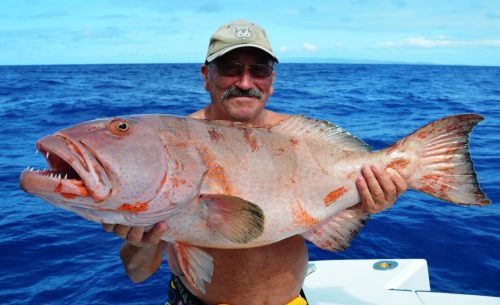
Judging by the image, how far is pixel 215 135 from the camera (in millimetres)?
2951

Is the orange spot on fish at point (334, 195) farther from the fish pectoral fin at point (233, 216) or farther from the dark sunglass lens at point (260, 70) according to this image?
the dark sunglass lens at point (260, 70)

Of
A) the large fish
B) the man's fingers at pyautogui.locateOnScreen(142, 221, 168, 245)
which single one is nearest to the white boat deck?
the large fish

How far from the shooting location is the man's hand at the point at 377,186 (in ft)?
10.7

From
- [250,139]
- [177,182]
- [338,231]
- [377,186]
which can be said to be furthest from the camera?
[338,231]

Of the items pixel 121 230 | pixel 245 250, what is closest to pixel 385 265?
pixel 245 250

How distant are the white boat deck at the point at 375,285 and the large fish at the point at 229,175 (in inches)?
57.8

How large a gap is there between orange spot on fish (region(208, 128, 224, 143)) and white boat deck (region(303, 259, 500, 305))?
2355 millimetres

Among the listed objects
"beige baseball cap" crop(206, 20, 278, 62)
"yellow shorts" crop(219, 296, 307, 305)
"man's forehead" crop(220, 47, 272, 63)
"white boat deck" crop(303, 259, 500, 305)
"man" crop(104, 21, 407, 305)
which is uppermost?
"beige baseball cap" crop(206, 20, 278, 62)

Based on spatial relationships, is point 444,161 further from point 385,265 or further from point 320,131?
point 385,265

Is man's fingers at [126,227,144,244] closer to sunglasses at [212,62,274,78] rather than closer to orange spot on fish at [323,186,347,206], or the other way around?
orange spot on fish at [323,186,347,206]

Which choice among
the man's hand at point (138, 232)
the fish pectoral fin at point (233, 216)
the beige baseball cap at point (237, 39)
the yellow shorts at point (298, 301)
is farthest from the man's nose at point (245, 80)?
the yellow shorts at point (298, 301)

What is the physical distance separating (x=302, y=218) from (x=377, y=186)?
2.01ft

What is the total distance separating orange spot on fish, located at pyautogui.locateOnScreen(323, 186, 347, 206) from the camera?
3.25m

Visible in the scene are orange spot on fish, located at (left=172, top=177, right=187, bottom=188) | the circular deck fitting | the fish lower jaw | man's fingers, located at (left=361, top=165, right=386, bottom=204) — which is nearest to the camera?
the fish lower jaw
